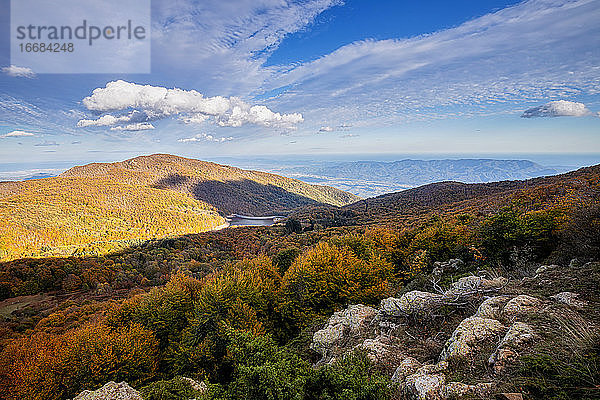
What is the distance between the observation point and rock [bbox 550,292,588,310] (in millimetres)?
7911

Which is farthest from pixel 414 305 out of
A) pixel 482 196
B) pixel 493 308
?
pixel 482 196

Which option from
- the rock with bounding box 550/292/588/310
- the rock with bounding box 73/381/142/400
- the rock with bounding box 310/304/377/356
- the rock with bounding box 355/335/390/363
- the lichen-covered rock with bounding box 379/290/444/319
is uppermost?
the rock with bounding box 550/292/588/310

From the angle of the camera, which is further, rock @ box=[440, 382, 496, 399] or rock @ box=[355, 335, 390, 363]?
rock @ box=[355, 335, 390, 363]

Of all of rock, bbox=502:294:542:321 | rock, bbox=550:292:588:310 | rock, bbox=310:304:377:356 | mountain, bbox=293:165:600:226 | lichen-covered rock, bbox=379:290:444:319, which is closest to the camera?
rock, bbox=550:292:588:310

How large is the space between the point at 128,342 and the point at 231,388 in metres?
19.5

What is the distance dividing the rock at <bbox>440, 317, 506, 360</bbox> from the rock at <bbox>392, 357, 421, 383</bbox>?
0.90 metres

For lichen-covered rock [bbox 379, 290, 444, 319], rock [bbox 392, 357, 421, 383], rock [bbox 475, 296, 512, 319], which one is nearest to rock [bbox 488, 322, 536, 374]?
rock [bbox 475, 296, 512, 319]

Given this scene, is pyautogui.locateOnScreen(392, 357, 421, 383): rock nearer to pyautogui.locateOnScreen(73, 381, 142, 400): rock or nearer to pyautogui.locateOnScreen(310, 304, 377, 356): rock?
pyautogui.locateOnScreen(310, 304, 377, 356): rock

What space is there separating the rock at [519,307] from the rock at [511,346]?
1221mm

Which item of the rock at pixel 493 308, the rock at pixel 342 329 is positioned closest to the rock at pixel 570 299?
the rock at pixel 493 308

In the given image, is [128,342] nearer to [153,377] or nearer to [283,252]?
[153,377]

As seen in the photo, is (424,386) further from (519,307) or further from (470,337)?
(519,307)

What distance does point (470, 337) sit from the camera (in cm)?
823

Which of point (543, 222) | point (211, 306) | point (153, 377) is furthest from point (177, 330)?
point (543, 222)
